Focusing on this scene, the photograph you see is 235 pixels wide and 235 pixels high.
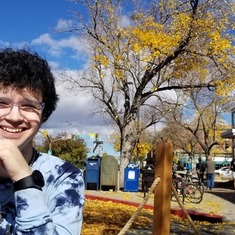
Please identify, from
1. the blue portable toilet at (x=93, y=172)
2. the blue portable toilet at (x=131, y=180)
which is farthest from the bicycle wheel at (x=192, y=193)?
the blue portable toilet at (x=93, y=172)

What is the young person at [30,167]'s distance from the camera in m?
1.21

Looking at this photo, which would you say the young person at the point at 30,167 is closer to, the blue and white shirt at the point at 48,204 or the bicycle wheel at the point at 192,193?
the blue and white shirt at the point at 48,204

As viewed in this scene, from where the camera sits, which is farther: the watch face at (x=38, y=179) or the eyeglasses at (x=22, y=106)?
the eyeglasses at (x=22, y=106)

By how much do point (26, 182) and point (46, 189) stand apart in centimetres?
18

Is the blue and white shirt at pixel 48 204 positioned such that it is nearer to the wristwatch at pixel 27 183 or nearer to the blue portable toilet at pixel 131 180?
the wristwatch at pixel 27 183

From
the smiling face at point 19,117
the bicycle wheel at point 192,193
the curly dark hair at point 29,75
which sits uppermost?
the curly dark hair at point 29,75

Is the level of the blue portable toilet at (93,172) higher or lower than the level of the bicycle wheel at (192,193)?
higher

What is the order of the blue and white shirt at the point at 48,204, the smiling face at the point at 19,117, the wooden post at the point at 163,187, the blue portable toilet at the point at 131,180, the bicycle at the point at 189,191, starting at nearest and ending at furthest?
1. the blue and white shirt at the point at 48,204
2. the smiling face at the point at 19,117
3. the wooden post at the point at 163,187
4. the bicycle at the point at 189,191
5. the blue portable toilet at the point at 131,180

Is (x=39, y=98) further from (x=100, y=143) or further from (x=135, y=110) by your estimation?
(x=100, y=143)

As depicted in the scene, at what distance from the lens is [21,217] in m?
1.20

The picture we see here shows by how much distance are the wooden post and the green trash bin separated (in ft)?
45.0

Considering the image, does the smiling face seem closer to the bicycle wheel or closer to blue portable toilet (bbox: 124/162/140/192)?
the bicycle wheel

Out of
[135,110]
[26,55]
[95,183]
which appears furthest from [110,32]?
[26,55]

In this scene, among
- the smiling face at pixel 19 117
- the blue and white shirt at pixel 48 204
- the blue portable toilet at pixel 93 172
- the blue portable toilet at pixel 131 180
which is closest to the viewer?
the blue and white shirt at pixel 48 204
